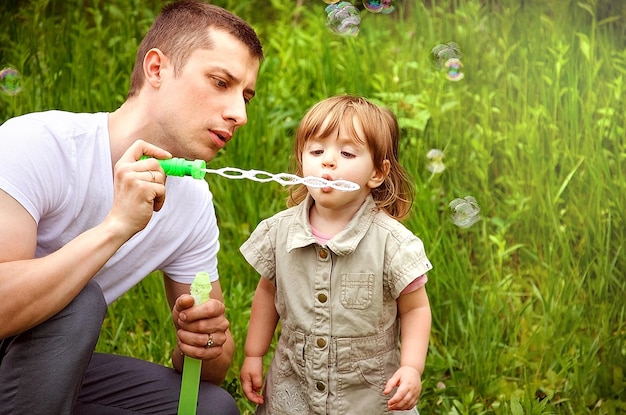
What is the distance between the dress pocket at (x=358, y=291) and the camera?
2.19 meters

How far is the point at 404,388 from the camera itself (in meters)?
2.13

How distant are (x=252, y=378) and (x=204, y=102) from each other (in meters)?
0.67

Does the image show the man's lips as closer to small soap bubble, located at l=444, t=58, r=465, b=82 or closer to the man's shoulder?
the man's shoulder

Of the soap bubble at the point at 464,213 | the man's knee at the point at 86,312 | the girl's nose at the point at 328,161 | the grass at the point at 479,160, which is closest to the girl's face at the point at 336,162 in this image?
the girl's nose at the point at 328,161

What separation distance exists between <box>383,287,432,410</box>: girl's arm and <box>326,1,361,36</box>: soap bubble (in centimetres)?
105

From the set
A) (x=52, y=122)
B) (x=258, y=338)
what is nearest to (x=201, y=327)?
(x=258, y=338)

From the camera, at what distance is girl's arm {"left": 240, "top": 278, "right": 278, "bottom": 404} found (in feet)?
7.63

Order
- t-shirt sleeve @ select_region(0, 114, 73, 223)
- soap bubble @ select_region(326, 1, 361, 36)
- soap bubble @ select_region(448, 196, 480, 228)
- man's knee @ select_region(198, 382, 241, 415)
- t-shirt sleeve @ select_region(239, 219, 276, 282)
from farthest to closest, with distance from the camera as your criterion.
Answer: soap bubble @ select_region(326, 1, 361, 36)
soap bubble @ select_region(448, 196, 480, 228)
man's knee @ select_region(198, 382, 241, 415)
t-shirt sleeve @ select_region(239, 219, 276, 282)
t-shirt sleeve @ select_region(0, 114, 73, 223)

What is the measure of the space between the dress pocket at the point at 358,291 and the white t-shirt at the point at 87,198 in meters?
0.48

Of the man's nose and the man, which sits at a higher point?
the man's nose

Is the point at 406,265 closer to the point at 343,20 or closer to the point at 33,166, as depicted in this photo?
the point at 33,166

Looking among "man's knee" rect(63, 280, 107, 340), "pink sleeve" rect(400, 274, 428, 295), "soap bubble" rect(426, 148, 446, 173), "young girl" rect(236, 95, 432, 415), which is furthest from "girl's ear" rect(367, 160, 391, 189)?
"soap bubble" rect(426, 148, 446, 173)

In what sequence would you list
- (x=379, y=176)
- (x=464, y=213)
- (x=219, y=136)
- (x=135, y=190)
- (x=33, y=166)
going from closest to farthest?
(x=135, y=190), (x=33, y=166), (x=379, y=176), (x=219, y=136), (x=464, y=213)

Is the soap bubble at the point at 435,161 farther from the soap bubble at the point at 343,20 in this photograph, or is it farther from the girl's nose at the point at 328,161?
the girl's nose at the point at 328,161
